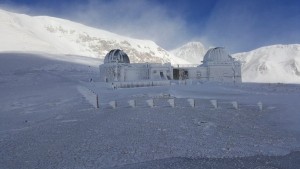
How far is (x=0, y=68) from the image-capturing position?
6919 centimetres

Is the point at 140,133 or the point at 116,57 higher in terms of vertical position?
the point at 116,57

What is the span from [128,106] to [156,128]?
6.86m

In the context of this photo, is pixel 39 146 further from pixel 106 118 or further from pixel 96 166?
pixel 106 118

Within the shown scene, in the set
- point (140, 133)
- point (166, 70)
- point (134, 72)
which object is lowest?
point (140, 133)

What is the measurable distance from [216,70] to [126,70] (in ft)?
48.8

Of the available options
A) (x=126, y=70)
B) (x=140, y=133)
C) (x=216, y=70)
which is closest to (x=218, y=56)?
(x=216, y=70)

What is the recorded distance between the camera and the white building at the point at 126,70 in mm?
50688

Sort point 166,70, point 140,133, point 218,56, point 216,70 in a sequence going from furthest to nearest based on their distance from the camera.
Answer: point 218,56 < point 216,70 < point 166,70 < point 140,133

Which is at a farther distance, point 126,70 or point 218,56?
point 218,56

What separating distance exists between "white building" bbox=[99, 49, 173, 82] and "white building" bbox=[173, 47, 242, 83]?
2794 millimetres

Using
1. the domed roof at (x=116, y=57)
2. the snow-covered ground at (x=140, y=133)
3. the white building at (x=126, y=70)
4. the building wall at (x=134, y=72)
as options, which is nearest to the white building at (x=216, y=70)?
the building wall at (x=134, y=72)

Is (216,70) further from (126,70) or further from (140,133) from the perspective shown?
(140,133)

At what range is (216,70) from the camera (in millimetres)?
54281

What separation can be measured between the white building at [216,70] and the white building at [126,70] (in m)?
2.79
